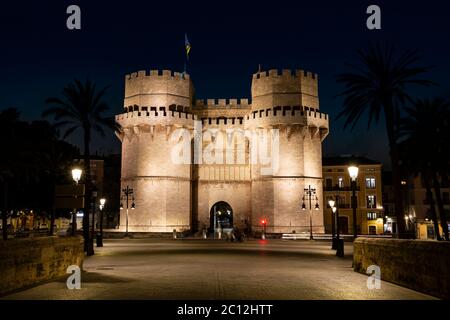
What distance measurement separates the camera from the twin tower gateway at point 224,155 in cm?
4434

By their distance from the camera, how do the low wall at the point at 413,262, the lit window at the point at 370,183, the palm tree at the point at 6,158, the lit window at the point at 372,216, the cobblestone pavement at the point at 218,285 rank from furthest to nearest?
the lit window at the point at 370,183 → the lit window at the point at 372,216 → the palm tree at the point at 6,158 → the cobblestone pavement at the point at 218,285 → the low wall at the point at 413,262

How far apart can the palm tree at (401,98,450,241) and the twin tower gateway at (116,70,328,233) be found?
13.8 meters

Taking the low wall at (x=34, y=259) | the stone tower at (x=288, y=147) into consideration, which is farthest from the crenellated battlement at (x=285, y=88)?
the low wall at (x=34, y=259)

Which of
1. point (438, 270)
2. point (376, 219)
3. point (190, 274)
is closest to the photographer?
point (438, 270)

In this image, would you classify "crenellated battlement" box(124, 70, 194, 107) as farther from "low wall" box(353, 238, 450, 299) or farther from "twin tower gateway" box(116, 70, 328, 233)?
"low wall" box(353, 238, 450, 299)

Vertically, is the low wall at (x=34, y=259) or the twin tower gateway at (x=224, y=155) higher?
the twin tower gateway at (x=224, y=155)

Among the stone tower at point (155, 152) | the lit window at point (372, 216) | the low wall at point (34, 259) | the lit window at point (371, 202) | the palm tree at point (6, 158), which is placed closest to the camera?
the low wall at point (34, 259)

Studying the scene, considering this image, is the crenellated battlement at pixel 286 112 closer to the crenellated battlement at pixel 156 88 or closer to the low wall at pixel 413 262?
the crenellated battlement at pixel 156 88

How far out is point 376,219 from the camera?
58.9 metres

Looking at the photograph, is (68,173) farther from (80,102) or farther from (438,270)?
(438,270)

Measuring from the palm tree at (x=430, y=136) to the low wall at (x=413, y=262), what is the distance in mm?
17686

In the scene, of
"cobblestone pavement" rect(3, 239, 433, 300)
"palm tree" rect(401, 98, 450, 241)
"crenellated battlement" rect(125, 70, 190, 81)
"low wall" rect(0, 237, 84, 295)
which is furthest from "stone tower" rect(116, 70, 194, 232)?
"low wall" rect(0, 237, 84, 295)
